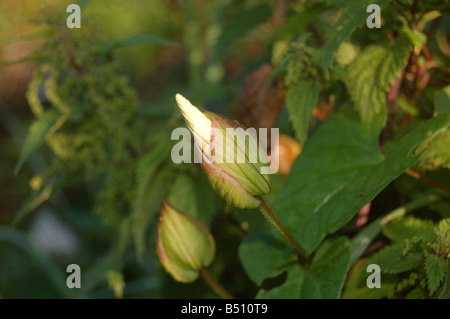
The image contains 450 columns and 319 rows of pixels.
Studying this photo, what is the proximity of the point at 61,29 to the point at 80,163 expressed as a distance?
0.51 feet

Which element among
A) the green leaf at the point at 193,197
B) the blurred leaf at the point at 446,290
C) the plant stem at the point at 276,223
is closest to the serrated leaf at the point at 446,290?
the blurred leaf at the point at 446,290

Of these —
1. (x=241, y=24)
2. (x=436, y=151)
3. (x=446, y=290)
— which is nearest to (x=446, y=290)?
(x=446, y=290)

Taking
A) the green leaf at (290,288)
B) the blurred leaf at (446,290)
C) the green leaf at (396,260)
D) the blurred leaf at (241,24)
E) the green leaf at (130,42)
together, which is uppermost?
the blurred leaf at (241,24)

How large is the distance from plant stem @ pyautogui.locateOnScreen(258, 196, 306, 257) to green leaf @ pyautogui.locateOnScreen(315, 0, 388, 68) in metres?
0.12

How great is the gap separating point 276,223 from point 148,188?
8.7 inches

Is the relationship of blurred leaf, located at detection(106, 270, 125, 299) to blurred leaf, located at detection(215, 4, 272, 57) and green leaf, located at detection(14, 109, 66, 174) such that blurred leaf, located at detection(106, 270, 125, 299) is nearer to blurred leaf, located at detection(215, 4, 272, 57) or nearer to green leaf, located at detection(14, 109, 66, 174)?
green leaf, located at detection(14, 109, 66, 174)

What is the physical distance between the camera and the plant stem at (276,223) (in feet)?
1.20

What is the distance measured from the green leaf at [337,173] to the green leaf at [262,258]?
0.04 m

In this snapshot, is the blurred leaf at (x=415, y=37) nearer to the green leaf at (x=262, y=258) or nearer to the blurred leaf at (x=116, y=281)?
the green leaf at (x=262, y=258)

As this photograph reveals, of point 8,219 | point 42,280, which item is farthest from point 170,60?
point 42,280

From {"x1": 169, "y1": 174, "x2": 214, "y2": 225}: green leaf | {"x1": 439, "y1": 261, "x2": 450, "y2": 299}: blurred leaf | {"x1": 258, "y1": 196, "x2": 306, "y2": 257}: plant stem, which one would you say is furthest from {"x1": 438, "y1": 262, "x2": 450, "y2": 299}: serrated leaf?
{"x1": 169, "y1": 174, "x2": 214, "y2": 225}: green leaf

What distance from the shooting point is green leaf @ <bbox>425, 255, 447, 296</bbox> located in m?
0.33

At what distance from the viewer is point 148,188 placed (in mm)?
554

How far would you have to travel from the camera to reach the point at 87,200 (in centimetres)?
129
